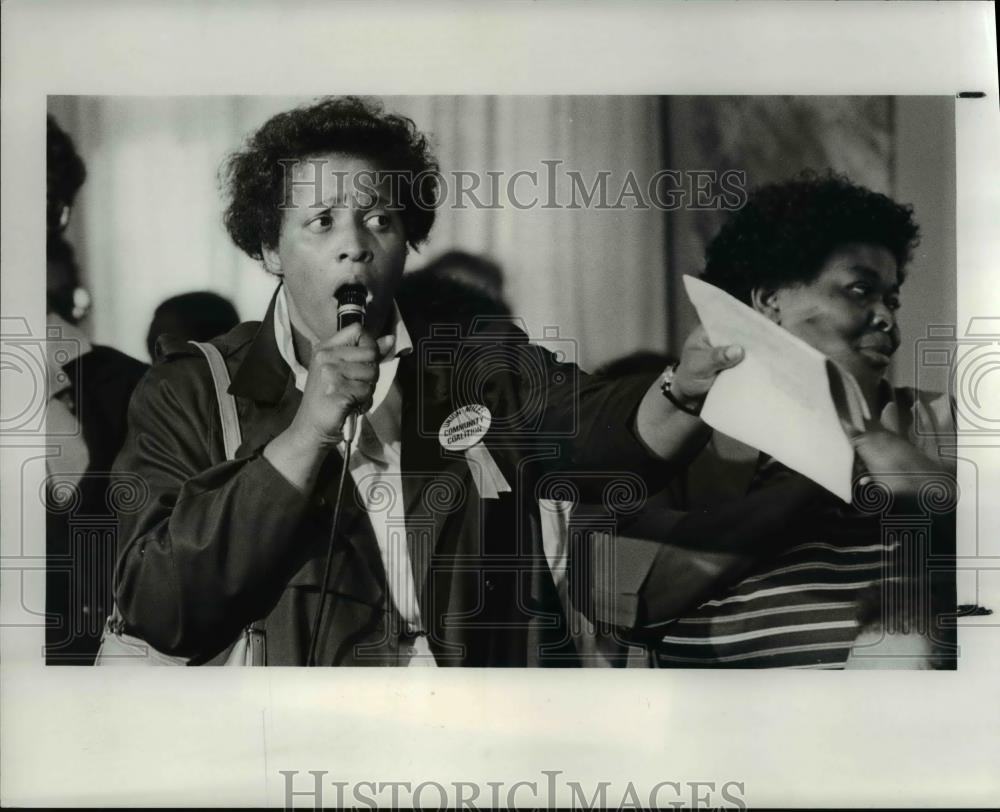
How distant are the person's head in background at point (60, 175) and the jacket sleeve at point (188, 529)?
47cm

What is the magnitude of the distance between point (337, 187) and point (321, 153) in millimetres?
97

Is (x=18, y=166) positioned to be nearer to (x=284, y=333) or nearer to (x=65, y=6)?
(x=65, y=6)

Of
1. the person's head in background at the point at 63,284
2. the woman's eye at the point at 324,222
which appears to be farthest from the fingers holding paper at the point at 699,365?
the person's head in background at the point at 63,284

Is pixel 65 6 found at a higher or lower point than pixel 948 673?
higher

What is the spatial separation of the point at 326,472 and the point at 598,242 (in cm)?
90

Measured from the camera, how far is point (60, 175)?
225 centimetres

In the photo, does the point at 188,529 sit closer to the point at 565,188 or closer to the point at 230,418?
the point at 230,418

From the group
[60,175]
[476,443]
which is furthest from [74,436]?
[476,443]

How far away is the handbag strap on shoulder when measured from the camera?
222cm

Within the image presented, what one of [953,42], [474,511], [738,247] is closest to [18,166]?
[474,511]

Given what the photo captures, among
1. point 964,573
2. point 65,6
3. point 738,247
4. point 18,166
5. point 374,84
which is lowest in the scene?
point 964,573

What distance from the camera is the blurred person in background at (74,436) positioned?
2.24 metres

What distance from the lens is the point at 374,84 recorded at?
223 centimetres

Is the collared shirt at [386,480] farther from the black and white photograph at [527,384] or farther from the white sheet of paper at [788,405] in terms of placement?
the white sheet of paper at [788,405]
